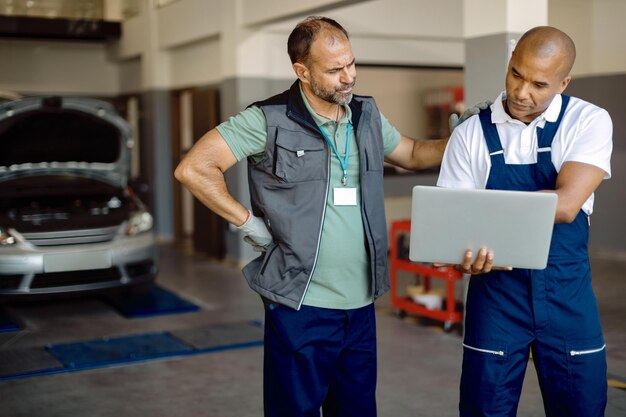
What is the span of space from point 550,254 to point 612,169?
7.21 m

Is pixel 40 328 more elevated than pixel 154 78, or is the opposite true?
pixel 154 78

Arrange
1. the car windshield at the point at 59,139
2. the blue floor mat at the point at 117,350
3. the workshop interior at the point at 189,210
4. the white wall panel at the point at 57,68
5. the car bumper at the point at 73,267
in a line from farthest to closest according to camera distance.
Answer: the white wall panel at the point at 57,68 → the car windshield at the point at 59,139 → the car bumper at the point at 73,267 → the blue floor mat at the point at 117,350 → the workshop interior at the point at 189,210

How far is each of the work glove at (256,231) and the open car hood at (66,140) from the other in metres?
4.60

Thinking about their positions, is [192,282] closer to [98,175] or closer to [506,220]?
[98,175]

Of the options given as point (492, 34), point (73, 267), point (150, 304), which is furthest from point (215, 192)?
point (150, 304)

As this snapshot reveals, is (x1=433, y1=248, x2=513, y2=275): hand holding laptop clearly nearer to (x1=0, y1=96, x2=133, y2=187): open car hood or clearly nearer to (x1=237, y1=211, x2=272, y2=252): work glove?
(x1=237, y1=211, x2=272, y2=252): work glove

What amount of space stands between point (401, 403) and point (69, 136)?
4.42 m

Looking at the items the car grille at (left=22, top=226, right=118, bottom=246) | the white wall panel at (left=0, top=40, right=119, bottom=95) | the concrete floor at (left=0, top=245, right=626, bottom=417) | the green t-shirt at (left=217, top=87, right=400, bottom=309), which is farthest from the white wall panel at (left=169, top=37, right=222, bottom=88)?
the green t-shirt at (left=217, top=87, right=400, bottom=309)

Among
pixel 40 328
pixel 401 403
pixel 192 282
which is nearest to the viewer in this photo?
pixel 401 403

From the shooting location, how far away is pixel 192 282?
852 cm

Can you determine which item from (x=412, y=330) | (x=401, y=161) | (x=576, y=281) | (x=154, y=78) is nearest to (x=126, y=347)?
(x=412, y=330)

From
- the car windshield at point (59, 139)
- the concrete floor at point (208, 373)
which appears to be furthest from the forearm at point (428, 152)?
the car windshield at point (59, 139)

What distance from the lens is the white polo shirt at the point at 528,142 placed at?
8.06 ft

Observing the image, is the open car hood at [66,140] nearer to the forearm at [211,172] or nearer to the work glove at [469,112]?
the forearm at [211,172]
